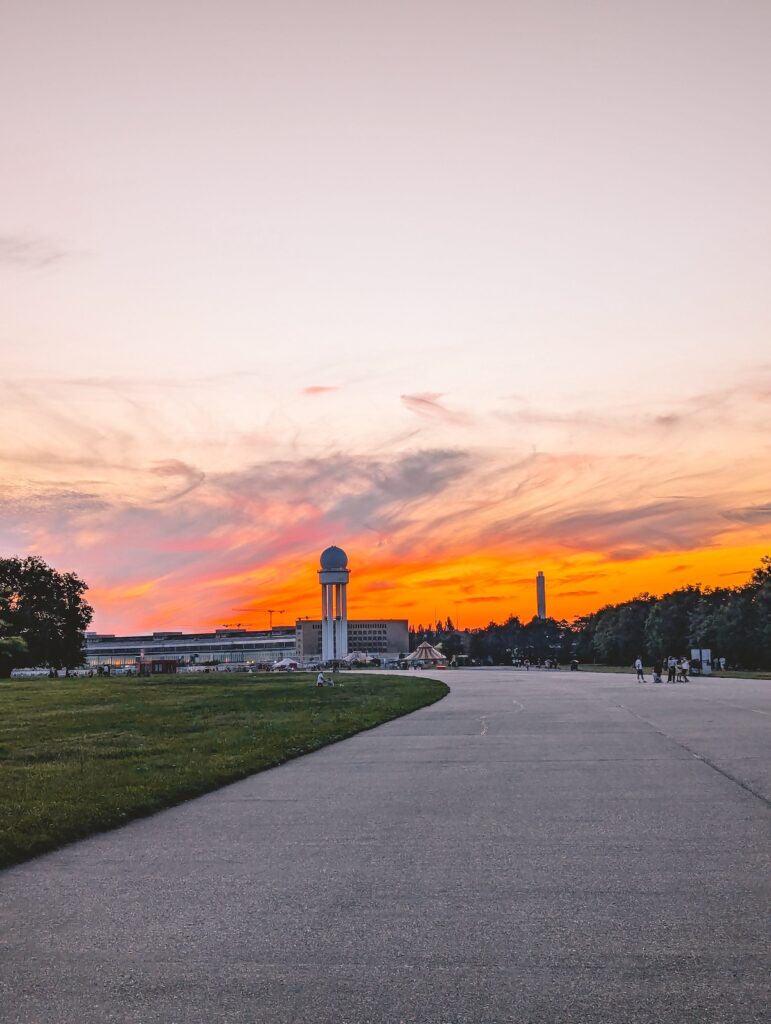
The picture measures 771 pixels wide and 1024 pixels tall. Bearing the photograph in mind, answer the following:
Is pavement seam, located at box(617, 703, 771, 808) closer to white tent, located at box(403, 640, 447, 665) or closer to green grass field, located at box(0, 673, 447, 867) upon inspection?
green grass field, located at box(0, 673, 447, 867)

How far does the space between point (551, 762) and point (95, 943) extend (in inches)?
478

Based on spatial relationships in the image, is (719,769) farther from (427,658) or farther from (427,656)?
(427,656)

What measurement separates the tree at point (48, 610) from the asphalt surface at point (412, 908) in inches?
4805

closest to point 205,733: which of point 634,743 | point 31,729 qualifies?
point 31,729

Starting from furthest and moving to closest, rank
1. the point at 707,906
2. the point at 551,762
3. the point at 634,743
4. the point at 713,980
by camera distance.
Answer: the point at 634,743 < the point at 551,762 < the point at 707,906 < the point at 713,980

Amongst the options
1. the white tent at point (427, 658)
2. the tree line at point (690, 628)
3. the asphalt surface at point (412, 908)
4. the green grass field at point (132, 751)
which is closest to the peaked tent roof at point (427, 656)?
the white tent at point (427, 658)

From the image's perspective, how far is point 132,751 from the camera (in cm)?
2164

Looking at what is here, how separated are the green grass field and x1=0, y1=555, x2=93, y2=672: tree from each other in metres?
90.1

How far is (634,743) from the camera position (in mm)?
21578

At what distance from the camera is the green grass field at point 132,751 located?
12828 mm

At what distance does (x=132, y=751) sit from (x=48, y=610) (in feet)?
389

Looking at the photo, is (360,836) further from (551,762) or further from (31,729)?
(31,729)

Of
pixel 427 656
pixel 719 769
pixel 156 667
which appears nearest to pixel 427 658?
pixel 427 656

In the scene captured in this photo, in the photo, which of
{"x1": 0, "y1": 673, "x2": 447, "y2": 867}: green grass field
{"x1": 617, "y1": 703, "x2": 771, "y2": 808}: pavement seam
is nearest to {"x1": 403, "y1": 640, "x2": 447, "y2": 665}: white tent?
{"x1": 0, "y1": 673, "x2": 447, "y2": 867}: green grass field
